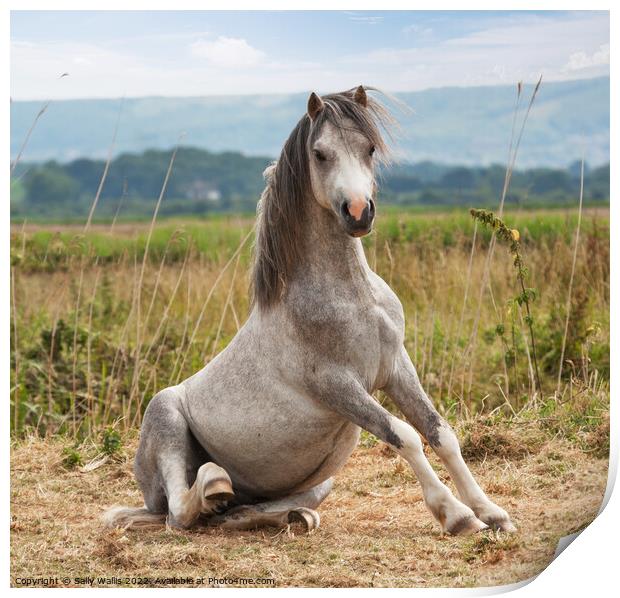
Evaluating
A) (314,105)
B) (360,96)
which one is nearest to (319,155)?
(314,105)

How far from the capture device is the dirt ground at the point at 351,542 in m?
3.71

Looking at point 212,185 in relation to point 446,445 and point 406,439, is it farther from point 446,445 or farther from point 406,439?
point 406,439

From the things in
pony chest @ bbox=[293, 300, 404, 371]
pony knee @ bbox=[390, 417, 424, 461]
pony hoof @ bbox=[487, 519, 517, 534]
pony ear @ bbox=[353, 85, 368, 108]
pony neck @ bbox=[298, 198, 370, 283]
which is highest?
pony ear @ bbox=[353, 85, 368, 108]

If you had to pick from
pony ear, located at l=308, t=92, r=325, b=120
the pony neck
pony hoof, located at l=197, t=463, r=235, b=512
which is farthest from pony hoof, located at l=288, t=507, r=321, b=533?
pony ear, located at l=308, t=92, r=325, b=120

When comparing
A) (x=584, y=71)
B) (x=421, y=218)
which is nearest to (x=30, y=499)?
(x=584, y=71)

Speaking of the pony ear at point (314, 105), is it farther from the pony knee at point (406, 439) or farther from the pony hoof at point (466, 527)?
the pony hoof at point (466, 527)

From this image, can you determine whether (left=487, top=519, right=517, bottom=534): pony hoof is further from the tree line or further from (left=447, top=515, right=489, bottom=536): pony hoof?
the tree line

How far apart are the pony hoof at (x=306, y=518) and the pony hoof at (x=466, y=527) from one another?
59cm

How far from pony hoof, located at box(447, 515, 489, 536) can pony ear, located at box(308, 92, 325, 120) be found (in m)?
1.61

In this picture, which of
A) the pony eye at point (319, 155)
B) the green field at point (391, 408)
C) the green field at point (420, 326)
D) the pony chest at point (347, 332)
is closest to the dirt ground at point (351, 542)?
the green field at point (391, 408)

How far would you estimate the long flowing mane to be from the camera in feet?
12.4

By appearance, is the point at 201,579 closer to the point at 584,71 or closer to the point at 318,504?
the point at 318,504

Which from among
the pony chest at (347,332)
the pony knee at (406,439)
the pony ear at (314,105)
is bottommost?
the pony knee at (406,439)
